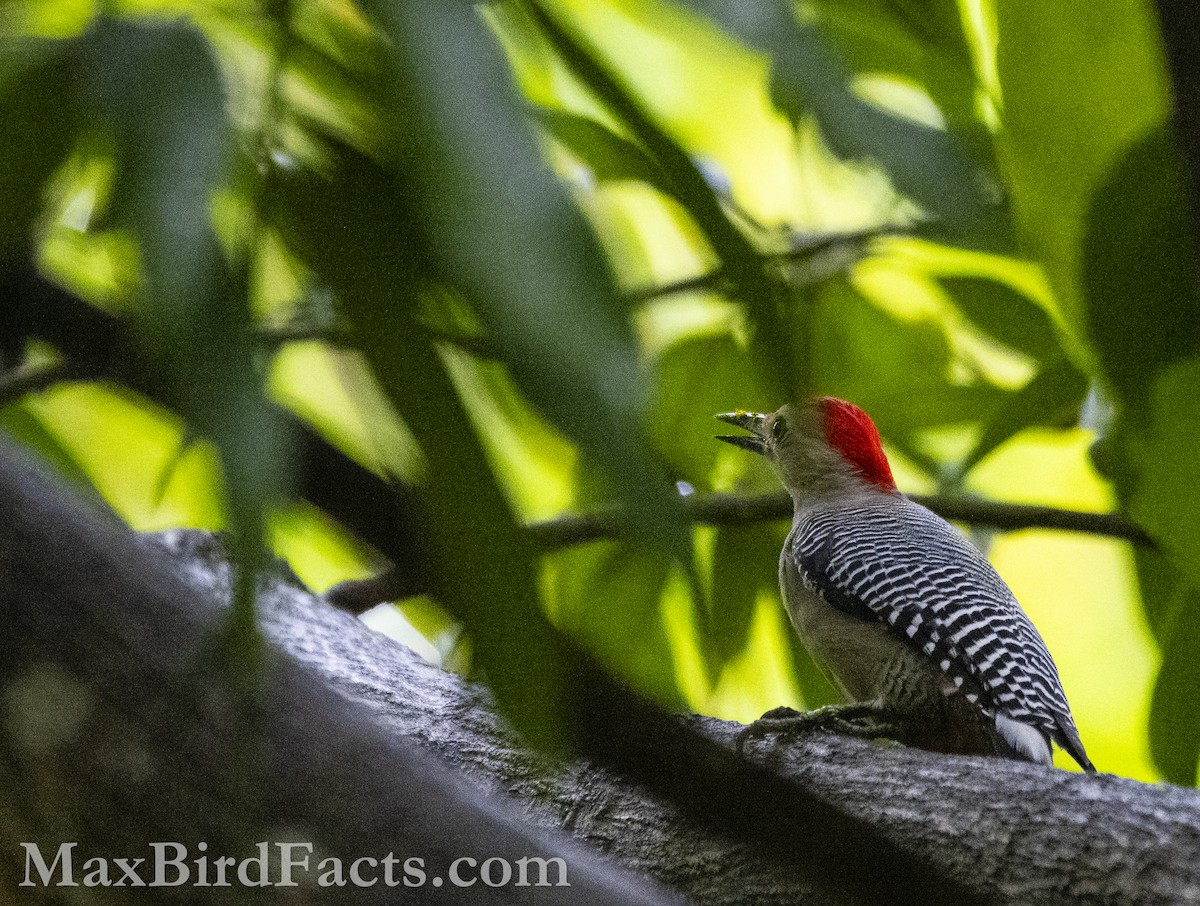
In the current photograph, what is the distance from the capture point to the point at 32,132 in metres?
0.52

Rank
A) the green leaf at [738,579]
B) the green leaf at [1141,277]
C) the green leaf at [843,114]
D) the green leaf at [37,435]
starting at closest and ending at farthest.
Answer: the green leaf at [843,114] < the green leaf at [1141,277] < the green leaf at [37,435] < the green leaf at [738,579]

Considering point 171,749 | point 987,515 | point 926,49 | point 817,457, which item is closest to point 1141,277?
point 926,49

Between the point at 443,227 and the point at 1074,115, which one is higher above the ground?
the point at 1074,115

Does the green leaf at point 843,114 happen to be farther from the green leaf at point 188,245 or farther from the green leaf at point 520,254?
the green leaf at point 188,245

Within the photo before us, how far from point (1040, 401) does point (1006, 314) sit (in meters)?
0.16

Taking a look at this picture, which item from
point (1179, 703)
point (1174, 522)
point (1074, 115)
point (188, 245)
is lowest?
point (1179, 703)

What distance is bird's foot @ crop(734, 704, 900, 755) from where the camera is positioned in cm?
168

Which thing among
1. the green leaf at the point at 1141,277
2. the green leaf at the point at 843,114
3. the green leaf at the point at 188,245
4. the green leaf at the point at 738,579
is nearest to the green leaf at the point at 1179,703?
the green leaf at the point at 738,579

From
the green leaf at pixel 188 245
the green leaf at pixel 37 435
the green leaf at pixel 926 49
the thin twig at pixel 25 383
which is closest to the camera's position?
the green leaf at pixel 188 245

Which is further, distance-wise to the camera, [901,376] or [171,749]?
[901,376]

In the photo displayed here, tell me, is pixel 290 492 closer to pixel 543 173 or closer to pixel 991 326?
pixel 543 173

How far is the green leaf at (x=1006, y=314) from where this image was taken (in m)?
2.04

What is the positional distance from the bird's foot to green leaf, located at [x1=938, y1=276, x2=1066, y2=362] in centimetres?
70

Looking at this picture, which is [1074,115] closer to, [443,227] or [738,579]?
[443,227]
